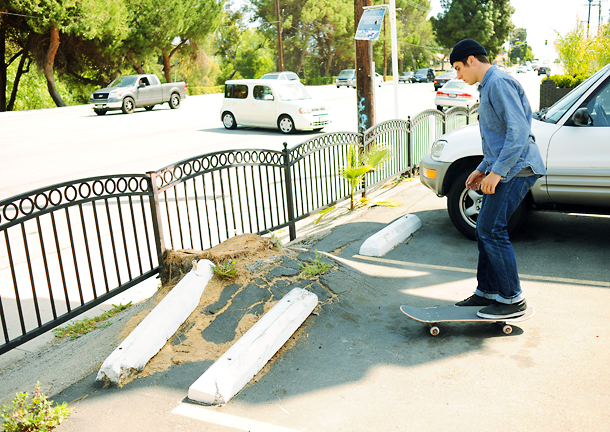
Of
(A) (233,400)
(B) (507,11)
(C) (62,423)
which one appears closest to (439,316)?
(A) (233,400)

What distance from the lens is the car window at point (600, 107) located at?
18.1 feet

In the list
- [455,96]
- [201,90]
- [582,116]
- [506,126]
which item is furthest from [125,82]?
[506,126]

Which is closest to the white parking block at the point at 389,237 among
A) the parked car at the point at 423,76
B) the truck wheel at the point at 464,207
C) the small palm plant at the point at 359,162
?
the truck wheel at the point at 464,207

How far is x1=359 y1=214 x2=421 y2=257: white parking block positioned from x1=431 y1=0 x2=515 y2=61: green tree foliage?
68.0m

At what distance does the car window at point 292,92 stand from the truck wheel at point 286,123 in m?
0.68

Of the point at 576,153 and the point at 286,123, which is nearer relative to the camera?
the point at 576,153

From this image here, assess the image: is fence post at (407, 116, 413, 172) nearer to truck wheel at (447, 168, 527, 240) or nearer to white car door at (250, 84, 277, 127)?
truck wheel at (447, 168, 527, 240)

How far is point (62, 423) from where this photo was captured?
314 cm

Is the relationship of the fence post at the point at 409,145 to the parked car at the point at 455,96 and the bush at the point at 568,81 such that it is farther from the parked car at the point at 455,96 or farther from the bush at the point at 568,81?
the parked car at the point at 455,96

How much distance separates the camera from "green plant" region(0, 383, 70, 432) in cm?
298

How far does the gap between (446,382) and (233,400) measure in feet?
4.28

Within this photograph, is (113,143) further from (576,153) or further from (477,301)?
(477,301)

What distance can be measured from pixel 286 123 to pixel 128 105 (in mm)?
13483

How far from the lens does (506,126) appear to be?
3.76m
